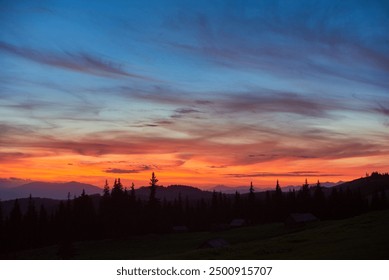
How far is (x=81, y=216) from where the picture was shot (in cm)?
10300

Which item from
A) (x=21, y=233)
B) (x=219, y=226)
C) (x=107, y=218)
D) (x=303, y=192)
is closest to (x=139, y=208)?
(x=107, y=218)

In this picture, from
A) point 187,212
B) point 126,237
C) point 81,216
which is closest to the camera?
point 126,237

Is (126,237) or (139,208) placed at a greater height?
(139,208)

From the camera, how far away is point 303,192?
420 ft

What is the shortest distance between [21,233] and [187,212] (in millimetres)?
52717

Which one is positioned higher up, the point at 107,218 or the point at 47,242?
the point at 107,218
